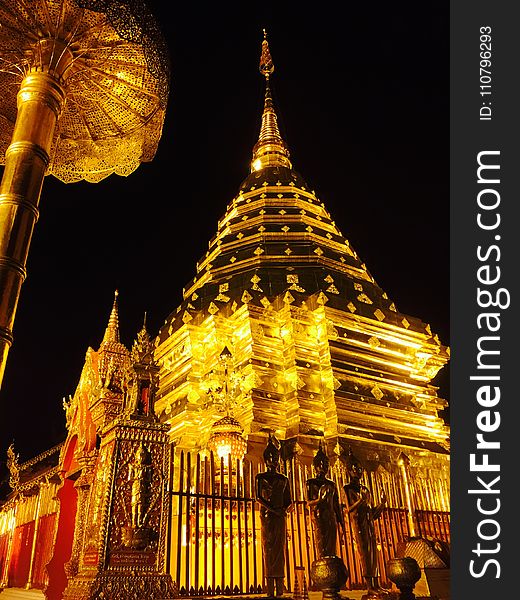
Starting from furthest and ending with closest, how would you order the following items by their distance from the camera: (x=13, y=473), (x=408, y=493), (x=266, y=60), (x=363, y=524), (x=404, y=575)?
(x=266, y=60) < (x=13, y=473) < (x=408, y=493) < (x=363, y=524) < (x=404, y=575)

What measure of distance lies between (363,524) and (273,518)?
1755 mm

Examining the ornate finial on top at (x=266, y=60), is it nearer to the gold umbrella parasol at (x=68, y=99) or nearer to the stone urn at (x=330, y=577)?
the gold umbrella parasol at (x=68, y=99)

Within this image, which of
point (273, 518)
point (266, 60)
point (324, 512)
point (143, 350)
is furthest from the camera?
point (266, 60)

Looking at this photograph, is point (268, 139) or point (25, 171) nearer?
point (25, 171)

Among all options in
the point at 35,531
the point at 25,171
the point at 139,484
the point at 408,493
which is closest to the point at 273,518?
the point at 139,484

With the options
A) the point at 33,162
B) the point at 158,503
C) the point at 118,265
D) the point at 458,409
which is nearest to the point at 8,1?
the point at 33,162

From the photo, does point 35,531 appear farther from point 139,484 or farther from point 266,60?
point 266,60

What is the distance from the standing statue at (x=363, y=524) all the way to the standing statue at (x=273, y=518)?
1.36 metres

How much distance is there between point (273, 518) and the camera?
22.2 feet

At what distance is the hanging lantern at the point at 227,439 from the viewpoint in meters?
10.2

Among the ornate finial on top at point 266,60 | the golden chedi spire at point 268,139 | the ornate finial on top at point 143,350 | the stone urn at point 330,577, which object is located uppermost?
the ornate finial on top at point 266,60

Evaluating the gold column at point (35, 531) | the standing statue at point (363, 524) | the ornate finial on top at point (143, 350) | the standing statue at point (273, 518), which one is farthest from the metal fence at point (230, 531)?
the gold column at point (35, 531)

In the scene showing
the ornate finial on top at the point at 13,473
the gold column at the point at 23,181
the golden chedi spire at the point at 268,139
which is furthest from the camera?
the golden chedi spire at the point at 268,139

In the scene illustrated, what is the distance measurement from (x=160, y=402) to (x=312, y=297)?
4.81 m
